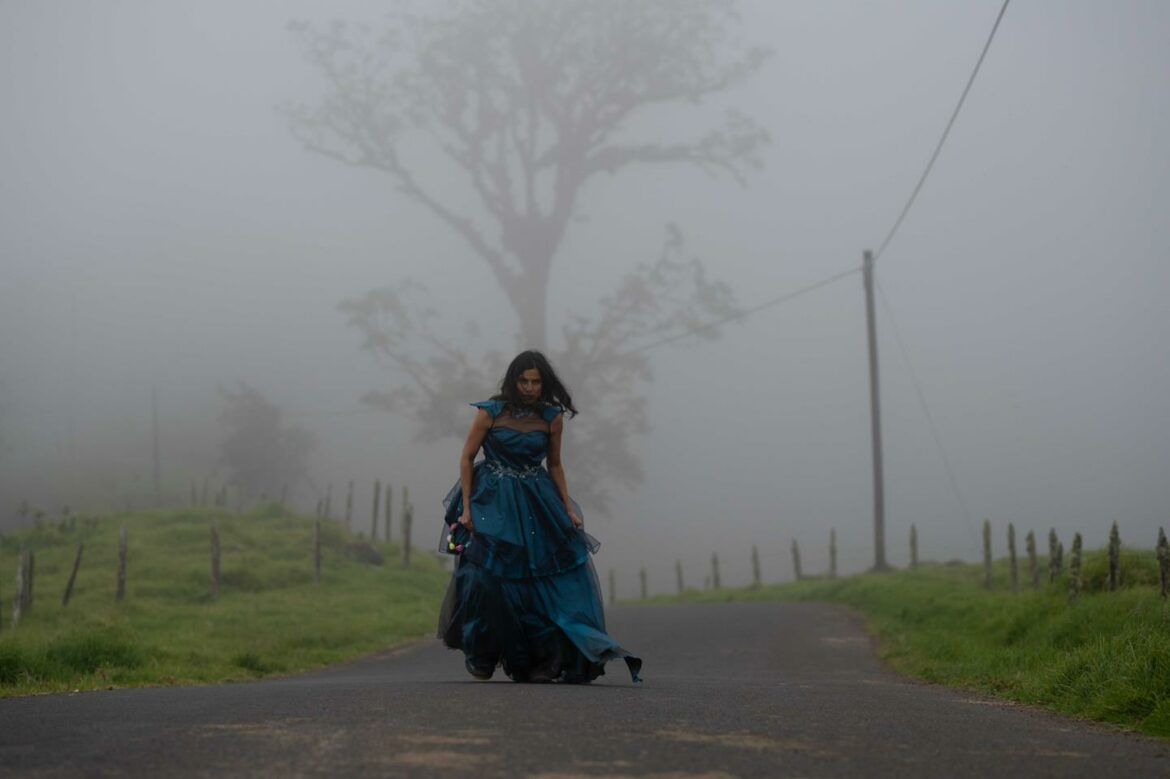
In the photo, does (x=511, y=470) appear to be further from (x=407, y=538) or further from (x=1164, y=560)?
(x=407, y=538)

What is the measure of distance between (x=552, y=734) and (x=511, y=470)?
13.3 feet

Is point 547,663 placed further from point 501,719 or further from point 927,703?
point 501,719

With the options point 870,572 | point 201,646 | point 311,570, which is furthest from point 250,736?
point 870,572

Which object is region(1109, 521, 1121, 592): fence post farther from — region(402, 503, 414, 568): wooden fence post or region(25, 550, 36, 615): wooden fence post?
region(402, 503, 414, 568): wooden fence post

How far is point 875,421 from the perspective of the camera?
34031 mm

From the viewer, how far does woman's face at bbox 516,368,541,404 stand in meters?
10.0

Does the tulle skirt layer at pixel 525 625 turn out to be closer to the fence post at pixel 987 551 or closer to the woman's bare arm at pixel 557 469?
the woman's bare arm at pixel 557 469

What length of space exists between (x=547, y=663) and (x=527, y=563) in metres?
0.66

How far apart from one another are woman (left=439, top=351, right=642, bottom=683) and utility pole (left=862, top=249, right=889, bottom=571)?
961 inches

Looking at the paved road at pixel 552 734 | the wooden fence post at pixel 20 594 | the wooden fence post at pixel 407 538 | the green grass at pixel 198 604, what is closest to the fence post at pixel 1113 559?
the paved road at pixel 552 734

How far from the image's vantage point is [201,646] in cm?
1647

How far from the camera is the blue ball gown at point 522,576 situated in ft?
32.3

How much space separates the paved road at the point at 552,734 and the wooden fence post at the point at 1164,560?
406cm

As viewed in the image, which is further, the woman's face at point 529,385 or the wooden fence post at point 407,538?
the wooden fence post at point 407,538
